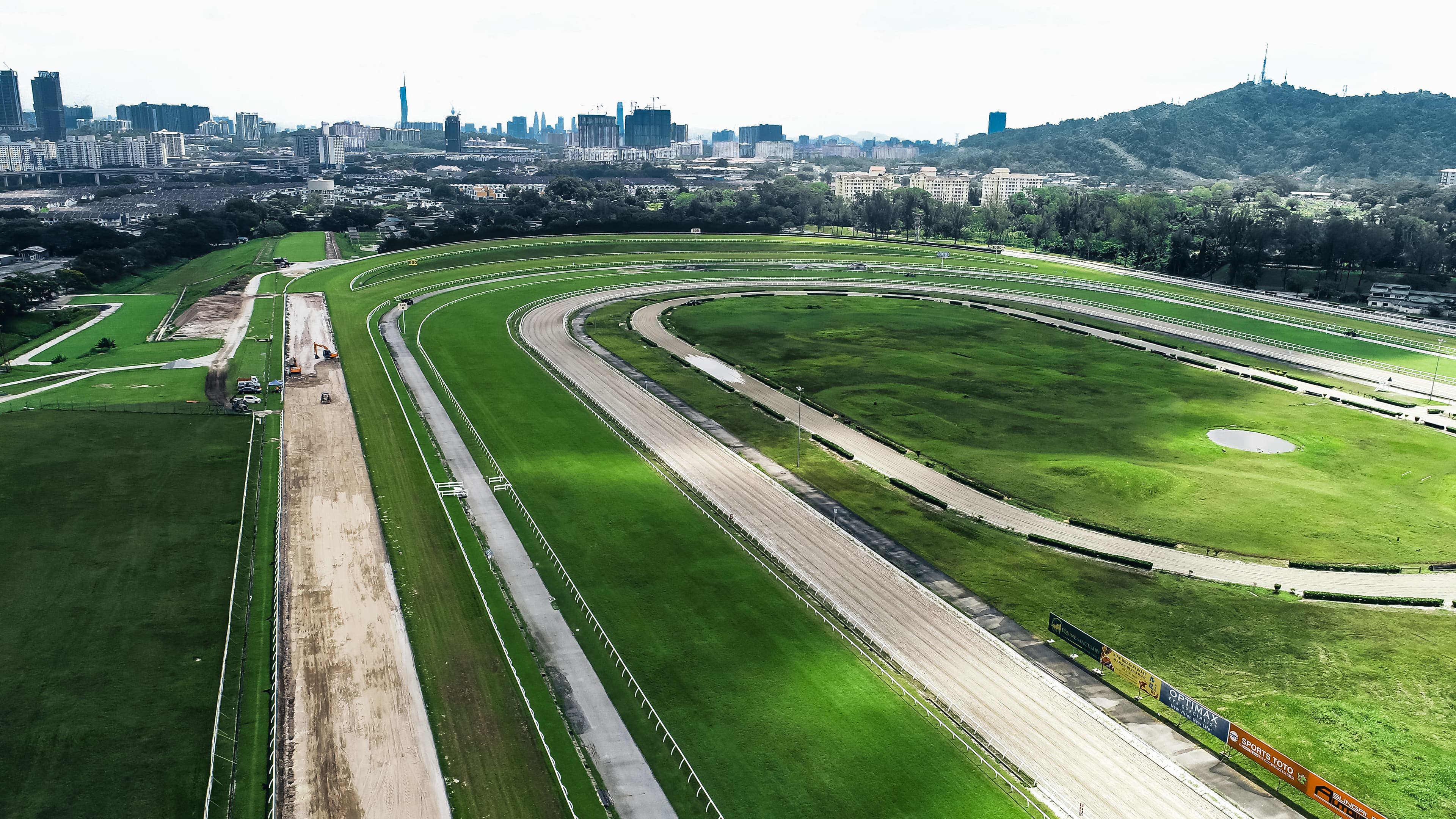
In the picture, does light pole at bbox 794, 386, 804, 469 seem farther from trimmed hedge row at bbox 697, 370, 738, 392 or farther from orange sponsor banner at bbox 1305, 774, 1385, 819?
orange sponsor banner at bbox 1305, 774, 1385, 819

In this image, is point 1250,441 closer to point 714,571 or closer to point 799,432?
point 799,432

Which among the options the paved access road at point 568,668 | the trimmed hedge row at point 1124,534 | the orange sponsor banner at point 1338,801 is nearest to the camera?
the orange sponsor banner at point 1338,801

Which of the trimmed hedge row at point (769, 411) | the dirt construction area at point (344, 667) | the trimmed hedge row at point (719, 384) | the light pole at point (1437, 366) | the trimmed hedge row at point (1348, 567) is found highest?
the light pole at point (1437, 366)

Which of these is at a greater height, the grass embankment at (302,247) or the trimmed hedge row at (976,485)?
the grass embankment at (302,247)

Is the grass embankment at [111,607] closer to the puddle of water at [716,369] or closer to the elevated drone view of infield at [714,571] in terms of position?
the elevated drone view of infield at [714,571]

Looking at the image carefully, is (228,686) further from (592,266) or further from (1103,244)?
(1103,244)

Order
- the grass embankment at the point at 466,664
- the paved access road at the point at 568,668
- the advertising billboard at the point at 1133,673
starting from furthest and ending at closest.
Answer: the advertising billboard at the point at 1133,673 < the paved access road at the point at 568,668 < the grass embankment at the point at 466,664

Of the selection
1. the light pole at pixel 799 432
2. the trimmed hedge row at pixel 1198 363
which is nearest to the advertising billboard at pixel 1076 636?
the light pole at pixel 799 432

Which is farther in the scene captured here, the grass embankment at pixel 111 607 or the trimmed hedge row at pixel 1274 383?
the trimmed hedge row at pixel 1274 383
